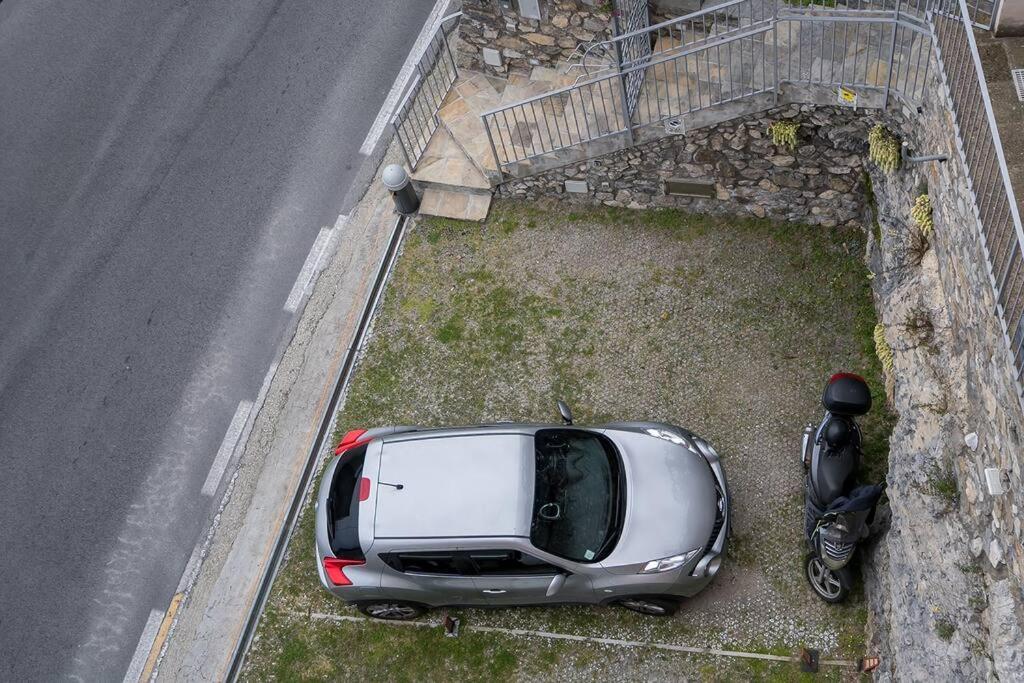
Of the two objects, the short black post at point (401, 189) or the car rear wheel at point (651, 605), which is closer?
the car rear wheel at point (651, 605)

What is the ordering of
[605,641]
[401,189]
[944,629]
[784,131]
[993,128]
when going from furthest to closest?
1. [401,189]
2. [784,131]
3. [605,641]
4. [944,629]
5. [993,128]

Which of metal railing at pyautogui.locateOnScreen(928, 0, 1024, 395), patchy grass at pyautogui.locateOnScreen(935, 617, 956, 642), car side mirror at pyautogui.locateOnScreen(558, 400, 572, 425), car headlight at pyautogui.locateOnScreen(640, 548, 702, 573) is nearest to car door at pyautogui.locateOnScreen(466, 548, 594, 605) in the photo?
car headlight at pyautogui.locateOnScreen(640, 548, 702, 573)

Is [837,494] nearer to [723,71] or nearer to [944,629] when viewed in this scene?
[944,629]

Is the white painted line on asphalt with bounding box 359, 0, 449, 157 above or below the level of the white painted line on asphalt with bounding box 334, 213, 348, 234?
above

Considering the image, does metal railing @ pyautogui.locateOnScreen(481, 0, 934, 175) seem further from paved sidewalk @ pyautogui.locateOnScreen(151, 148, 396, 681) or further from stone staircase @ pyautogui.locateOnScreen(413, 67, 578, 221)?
paved sidewalk @ pyautogui.locateOnScreen(151, 148, 396, 681)

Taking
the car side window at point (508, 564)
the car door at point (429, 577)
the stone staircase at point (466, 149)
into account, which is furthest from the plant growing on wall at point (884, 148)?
the car door at point (429, 577)

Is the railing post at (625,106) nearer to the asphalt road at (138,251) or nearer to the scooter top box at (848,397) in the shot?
the scooter top box at (848,397)

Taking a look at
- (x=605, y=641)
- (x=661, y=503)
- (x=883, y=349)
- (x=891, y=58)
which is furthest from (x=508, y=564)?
(x=891, y=58)
